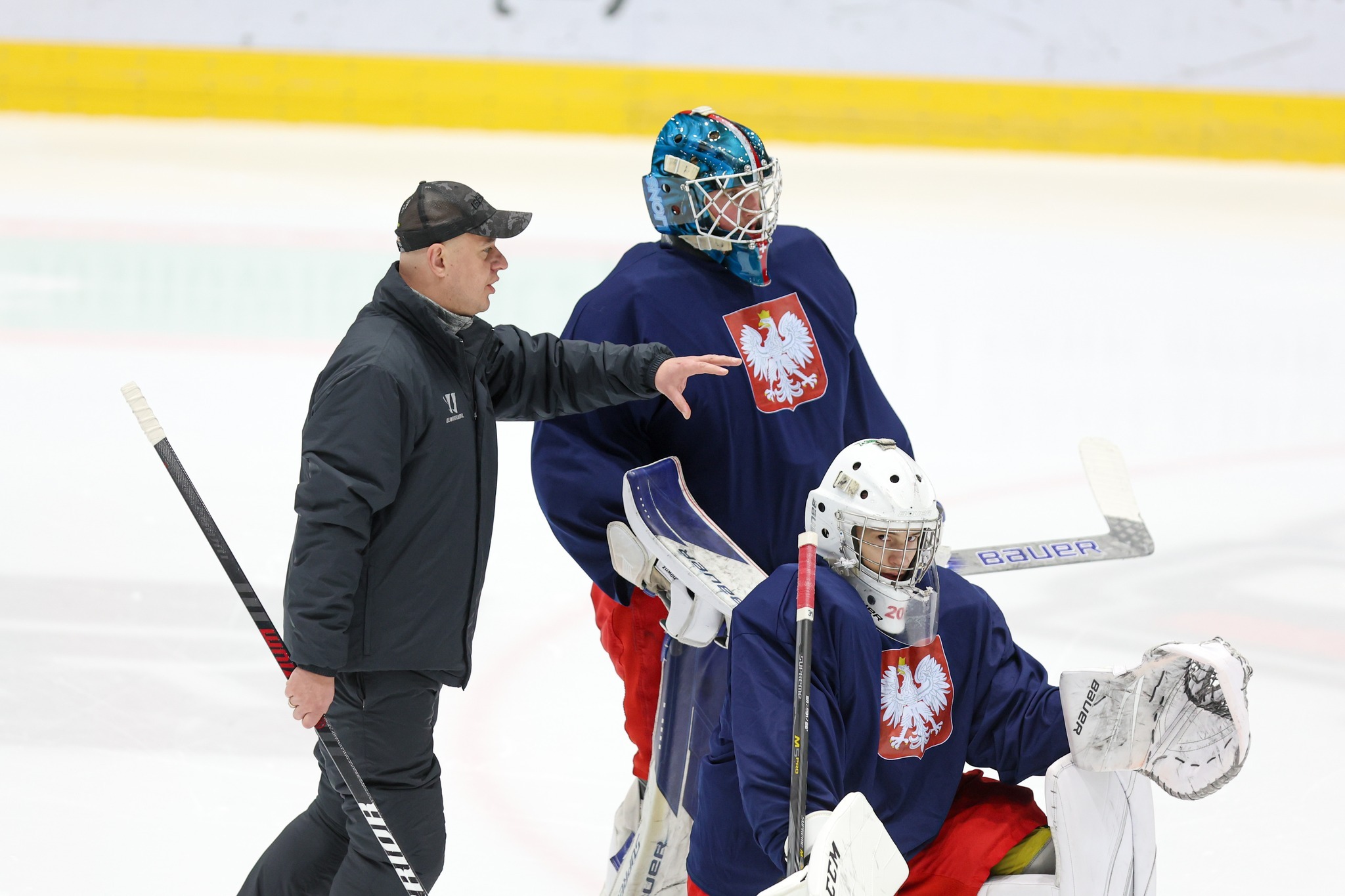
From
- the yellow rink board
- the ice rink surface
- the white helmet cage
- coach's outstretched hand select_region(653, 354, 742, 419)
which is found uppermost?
the yellow rink board

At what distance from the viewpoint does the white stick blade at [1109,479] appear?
264 cm

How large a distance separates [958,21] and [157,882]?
25.7 feet

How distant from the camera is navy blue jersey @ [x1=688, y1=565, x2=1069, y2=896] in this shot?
1899mm

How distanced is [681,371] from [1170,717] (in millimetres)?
752

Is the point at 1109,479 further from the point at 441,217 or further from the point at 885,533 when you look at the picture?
the point at 441,217

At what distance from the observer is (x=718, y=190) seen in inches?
90.0

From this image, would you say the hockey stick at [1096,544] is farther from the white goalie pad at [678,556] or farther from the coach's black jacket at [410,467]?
the coach's black jacket at [410,467]

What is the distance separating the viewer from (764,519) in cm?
234

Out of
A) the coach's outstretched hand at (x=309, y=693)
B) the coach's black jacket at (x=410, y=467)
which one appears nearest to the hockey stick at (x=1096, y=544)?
the coach's black jacket at (x=410, y=467)

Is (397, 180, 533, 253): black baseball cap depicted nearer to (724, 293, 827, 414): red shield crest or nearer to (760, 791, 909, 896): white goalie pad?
(724, 293, 827, 414): red shield crest

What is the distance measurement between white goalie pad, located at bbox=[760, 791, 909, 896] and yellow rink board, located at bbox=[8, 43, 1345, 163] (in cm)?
803

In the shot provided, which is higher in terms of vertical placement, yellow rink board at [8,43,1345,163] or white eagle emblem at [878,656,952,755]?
yellow rink board at [8,43,1345,163]

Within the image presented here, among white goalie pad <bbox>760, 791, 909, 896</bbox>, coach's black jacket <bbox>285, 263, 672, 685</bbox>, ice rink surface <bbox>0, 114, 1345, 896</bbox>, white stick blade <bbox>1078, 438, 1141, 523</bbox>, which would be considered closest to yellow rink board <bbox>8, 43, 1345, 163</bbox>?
ice rink surface <bbox>0, 114, 1345, 896</bbox>

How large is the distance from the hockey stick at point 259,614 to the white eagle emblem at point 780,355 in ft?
2.48
